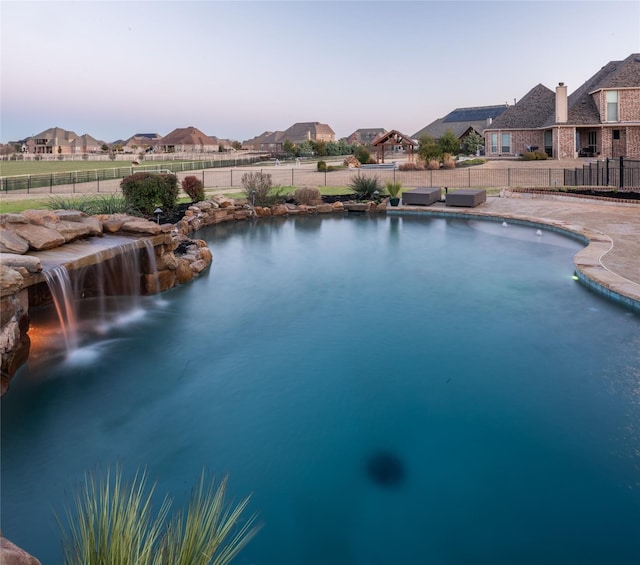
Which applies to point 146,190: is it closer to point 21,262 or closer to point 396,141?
point 21,262

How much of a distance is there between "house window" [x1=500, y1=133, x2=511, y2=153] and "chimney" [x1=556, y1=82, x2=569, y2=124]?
15.8 feet

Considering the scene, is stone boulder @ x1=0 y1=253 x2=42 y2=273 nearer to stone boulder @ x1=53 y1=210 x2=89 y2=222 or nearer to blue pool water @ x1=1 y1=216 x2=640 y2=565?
blue pool water @ x1=1 y1=216 x2=640 y2=565

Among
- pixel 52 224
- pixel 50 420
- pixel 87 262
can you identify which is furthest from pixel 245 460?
pixel 52 224

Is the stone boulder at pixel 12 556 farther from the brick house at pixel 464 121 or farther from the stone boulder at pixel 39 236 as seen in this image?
the brick house at pixel 464 121

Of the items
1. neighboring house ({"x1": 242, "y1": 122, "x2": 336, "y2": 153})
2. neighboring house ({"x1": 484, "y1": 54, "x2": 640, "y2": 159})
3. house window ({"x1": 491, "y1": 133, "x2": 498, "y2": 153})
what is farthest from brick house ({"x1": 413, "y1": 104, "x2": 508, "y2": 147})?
neighboring house ({"x1": 242, "y1": 122, "x2": 336, "y2": 153})

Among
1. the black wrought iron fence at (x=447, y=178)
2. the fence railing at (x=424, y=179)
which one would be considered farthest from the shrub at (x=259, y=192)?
the fence railing at (x=424, y=179)

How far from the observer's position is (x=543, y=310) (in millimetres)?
7652

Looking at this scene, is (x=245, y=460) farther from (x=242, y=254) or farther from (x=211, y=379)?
(x=242, y=254)

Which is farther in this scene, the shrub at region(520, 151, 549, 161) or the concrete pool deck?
the shrub at region(520, 151, 549, 161)

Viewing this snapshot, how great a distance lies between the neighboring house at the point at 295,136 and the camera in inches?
4227

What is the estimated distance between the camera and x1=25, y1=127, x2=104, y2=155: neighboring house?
116 meters

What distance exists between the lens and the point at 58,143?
381 ft

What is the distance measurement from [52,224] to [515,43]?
2571 cm

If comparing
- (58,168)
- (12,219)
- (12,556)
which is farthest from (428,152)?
(58,168)
